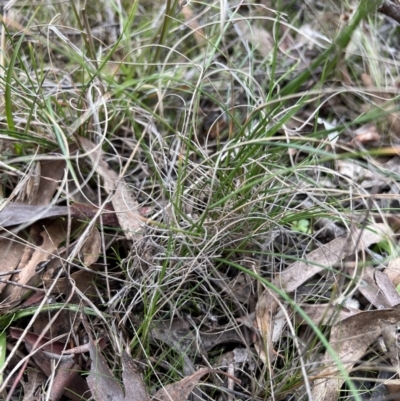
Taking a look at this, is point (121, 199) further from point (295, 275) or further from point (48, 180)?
point (295, 275)

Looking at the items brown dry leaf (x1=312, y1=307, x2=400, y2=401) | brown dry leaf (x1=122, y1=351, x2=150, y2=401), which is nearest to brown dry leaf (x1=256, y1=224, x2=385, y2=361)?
brown dry leaf (x1=312, y1=307, x2=400, y2=401)

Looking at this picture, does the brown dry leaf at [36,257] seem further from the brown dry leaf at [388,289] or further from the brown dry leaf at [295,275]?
the brown dry leaf at [388,289]

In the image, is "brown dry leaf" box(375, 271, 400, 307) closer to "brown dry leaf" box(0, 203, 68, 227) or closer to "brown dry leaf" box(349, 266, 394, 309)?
"brown dry leaf" box(349, 266, 394, 309)

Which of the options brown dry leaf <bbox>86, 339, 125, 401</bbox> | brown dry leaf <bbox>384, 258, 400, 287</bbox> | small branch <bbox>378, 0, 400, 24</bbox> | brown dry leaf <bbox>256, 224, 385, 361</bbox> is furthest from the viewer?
small branch <bbox>378, 0, 400, 24</bbox>

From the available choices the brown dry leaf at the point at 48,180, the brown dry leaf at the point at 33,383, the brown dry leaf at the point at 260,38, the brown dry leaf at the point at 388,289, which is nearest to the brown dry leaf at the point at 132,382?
the brown dry leaf at the point at 33,383

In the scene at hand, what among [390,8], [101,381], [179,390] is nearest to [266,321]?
[179,390]

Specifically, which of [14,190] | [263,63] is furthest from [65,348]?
[263,63]
